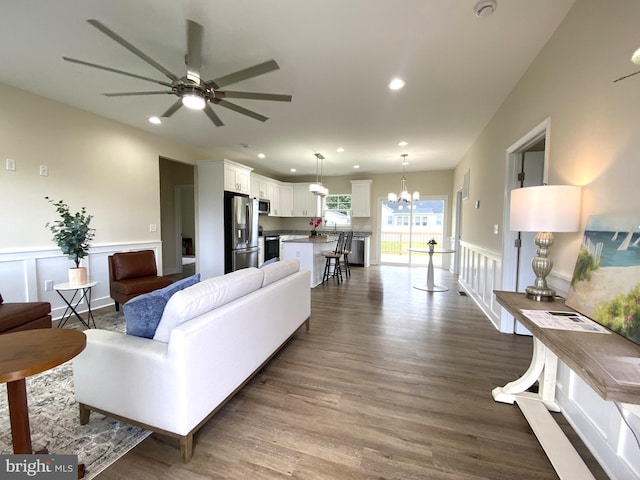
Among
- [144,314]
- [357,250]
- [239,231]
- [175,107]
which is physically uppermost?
[175,107]

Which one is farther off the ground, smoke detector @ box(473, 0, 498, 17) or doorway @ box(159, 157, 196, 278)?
smoke detector @ box(473, 0, 498, 17)

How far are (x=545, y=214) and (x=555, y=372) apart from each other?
1089mm

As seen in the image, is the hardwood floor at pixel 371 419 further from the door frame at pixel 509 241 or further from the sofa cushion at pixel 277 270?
the sofa cushion at pixel 277 270

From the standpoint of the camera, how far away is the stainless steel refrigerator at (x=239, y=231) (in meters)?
5.35

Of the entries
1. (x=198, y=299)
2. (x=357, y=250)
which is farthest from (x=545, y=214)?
(x=357, y=250)

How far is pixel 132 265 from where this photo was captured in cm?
372

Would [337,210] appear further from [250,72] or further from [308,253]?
[250,72]

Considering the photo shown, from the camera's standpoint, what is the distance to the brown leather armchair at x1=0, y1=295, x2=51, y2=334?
2.29 meters

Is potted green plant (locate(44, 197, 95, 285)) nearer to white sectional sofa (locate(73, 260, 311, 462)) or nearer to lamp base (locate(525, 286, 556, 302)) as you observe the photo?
white sectional sofa (locate(73, 260, 311, 462))

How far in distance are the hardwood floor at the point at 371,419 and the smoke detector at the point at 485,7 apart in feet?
8.91

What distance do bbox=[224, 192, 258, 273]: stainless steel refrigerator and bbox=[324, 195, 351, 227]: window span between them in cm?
313

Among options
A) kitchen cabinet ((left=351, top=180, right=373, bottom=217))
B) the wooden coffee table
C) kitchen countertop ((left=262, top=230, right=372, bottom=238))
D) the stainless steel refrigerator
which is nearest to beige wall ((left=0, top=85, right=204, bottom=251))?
the stainless steel refrigerator

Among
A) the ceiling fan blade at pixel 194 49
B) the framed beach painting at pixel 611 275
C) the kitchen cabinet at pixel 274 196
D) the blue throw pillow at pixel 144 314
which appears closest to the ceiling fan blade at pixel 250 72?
the ceiling fan blade at pixel 194 49

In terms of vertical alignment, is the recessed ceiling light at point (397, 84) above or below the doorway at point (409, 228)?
above
